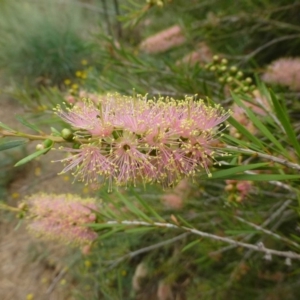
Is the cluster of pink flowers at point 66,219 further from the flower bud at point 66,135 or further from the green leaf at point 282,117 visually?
the green leaf at point 282,117

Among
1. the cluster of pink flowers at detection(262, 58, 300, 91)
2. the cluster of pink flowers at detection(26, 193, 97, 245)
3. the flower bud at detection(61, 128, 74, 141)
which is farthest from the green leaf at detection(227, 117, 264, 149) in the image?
the cluster of pink flowers at detection(262, 58, 300, 91)

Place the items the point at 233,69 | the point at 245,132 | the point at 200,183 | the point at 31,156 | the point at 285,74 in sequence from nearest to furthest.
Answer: the point at 31,156 → the point at 245,132 → the point at 233,69 → the point at 285,74 → the point at 200,183

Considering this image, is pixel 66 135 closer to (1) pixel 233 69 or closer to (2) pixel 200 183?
(1) pixel 233 69

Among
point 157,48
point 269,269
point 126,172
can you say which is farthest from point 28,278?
point 126,172

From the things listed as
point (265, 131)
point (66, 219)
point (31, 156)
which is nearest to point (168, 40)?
point (66, 219)

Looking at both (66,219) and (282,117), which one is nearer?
(282,117)
